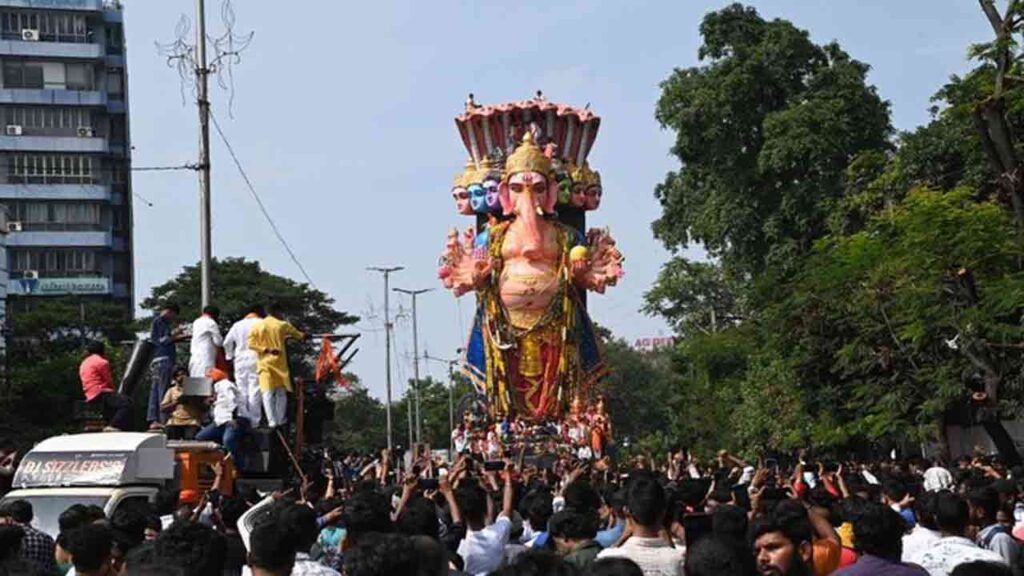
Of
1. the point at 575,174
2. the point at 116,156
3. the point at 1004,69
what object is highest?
the point at 116,156

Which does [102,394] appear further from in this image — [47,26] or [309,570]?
[47,26]

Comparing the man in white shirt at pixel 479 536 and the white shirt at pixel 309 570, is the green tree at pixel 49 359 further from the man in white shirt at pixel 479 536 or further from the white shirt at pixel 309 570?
the white shirt at pixel 309 570

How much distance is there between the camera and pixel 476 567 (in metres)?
8.70

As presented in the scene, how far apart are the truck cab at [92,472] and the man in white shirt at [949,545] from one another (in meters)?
7.29

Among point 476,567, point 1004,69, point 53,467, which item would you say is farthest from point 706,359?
point 476,567

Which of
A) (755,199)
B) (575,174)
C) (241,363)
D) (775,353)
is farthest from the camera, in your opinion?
(575,174)

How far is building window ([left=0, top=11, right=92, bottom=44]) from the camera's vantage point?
7162cm

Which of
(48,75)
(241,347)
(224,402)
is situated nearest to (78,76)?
(48,75)

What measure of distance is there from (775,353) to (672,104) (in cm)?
920

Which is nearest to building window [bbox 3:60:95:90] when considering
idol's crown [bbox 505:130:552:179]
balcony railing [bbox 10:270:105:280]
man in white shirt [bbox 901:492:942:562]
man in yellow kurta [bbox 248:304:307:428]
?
balcony railing [bbox 10:270:105:280]

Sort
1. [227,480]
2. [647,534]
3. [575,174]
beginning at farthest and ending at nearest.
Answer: [575,174] < [227,480] < [647,534]

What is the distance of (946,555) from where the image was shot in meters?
8.03

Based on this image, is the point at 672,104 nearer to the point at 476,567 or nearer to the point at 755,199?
the point at 755,199

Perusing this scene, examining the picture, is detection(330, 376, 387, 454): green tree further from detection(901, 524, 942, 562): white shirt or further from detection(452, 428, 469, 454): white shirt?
detection(901, 524, 942, 562): white shirt
